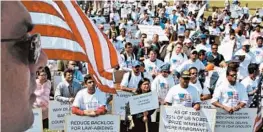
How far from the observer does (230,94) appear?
8867mm

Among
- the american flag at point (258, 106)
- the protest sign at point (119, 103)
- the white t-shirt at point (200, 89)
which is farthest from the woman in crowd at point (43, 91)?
the american flag at point (258, 106)

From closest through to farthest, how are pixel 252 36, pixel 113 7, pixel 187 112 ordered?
pixel 187 112 → pixel 252 36 → pixel 113 7

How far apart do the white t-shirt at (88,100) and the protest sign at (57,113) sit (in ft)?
1.14

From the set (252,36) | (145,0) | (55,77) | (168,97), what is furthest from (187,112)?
(145,0)

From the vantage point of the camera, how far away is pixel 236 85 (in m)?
8.95

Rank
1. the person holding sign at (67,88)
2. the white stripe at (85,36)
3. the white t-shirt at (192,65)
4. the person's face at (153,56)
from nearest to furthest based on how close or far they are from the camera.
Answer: the white stripe at (85,36)
the person holding sign at (67,88)
the white t-shirt at (192,65)
the person's face at (153,56)

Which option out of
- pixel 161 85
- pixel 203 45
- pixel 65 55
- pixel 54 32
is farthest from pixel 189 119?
pixel 203 45

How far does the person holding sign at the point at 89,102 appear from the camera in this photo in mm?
8289


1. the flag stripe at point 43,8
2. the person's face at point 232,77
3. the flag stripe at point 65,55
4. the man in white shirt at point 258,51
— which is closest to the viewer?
the flag stripe at point 43,8

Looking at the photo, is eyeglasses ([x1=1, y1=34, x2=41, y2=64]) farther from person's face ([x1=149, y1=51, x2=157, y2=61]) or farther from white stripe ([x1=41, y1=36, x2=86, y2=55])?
person's face ([x1=149, y1=51, x2=157, y2=61])

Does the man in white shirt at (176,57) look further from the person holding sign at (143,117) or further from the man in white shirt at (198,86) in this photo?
the person holding sign at (143,117)

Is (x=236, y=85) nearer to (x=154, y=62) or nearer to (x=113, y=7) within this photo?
(x=154, y=62)

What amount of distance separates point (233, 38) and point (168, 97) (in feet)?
26.1

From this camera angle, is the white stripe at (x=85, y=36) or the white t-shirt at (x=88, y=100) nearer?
the white stripe at (x=85, y=36)
